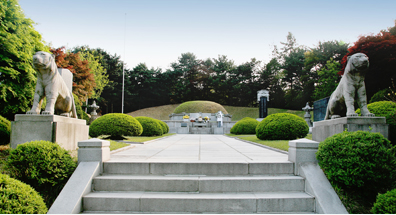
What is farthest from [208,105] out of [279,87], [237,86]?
[279,87]

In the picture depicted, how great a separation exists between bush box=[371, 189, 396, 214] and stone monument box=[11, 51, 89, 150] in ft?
16.1

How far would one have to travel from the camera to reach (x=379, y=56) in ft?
54.7

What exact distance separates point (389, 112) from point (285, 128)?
405cm

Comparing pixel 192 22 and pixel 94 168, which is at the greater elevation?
pixel 192 22

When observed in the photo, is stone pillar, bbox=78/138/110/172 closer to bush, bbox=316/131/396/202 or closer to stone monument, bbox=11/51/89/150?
stone monument, bbox=11/51/89/150

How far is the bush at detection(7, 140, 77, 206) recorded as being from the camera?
10.9 feet

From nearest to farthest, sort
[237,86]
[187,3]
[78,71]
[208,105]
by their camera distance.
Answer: [187,3]
[78,71]
[208,105]
[237,86]

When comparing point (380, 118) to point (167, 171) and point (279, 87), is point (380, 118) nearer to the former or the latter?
point (167, 171)

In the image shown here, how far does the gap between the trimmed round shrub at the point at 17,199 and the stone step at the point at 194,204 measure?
595mm

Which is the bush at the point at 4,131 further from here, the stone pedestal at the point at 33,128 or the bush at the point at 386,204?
the bush at the point at 386,204

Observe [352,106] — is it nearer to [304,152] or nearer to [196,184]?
[304,152]

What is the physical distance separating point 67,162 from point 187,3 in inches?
326

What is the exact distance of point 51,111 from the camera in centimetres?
460

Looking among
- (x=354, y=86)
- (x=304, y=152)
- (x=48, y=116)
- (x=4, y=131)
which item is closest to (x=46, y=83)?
(x=48, y=116)
